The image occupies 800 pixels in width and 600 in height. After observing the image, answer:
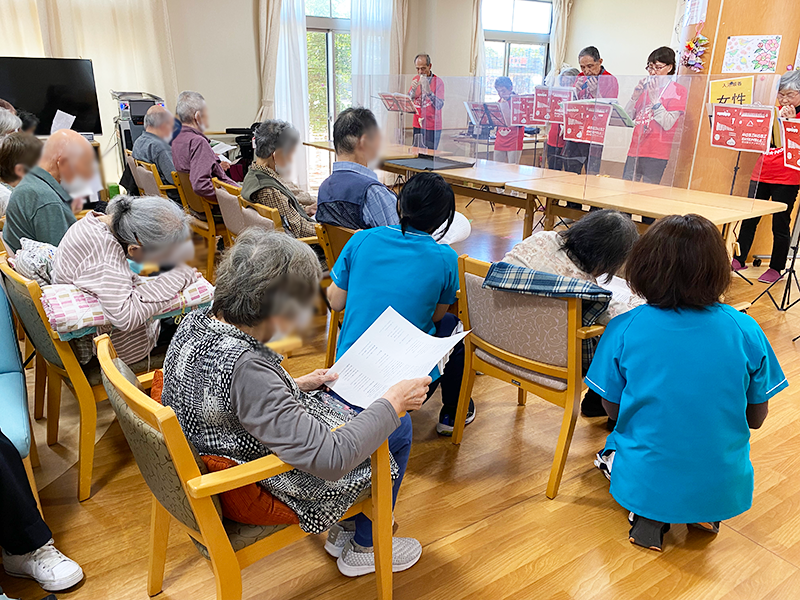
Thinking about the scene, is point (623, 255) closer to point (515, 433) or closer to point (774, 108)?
Answer: point (515, 433)

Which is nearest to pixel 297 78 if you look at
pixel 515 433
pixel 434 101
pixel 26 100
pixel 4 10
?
pixel 434 101

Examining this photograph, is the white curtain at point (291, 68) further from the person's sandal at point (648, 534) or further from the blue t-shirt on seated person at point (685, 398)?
the person's sandal at point (648, 534)

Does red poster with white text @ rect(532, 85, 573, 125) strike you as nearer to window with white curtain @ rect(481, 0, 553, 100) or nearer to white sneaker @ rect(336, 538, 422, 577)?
window with white curtain @ rect(481, 0, 553, 100)

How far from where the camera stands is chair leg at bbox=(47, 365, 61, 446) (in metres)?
1.90

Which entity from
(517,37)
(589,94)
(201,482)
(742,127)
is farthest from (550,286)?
(517,37)

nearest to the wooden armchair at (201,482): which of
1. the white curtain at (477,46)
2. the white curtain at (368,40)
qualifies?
the white curtain at (368,40)

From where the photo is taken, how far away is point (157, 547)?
4.64 ft

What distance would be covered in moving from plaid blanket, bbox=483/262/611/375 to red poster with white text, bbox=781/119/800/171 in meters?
2.60

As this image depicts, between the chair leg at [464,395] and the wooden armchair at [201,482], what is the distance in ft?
2.59

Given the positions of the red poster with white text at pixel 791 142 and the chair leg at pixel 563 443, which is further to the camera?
the red poster with white text at pixel 791 142

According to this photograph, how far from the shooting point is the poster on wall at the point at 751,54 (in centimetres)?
386

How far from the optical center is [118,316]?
1.62 m

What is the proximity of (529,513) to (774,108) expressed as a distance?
2.77 metres

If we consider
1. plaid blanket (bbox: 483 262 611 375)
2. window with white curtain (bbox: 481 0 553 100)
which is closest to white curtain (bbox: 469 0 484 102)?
window with white curtain (bbox: 481 0 553 100)
